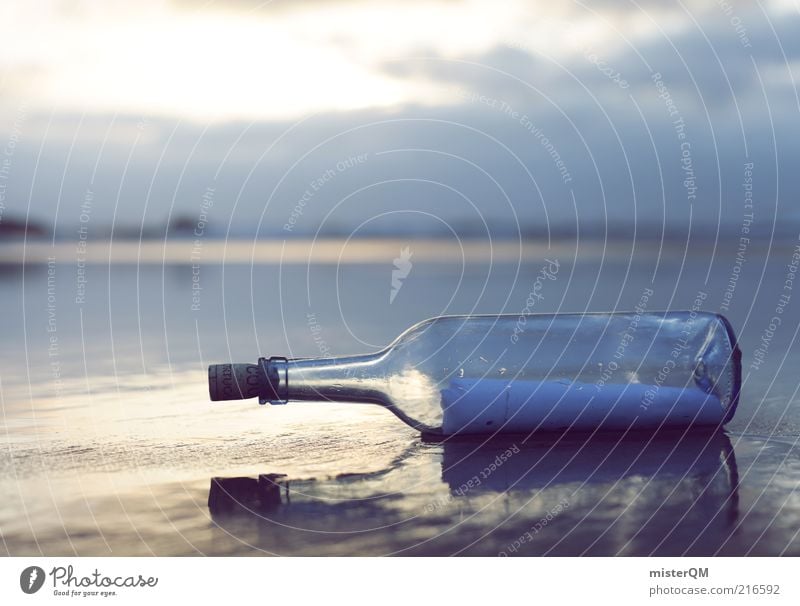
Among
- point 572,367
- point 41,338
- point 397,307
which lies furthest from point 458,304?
point 572,367

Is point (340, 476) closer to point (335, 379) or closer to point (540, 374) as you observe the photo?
point (335, 379)

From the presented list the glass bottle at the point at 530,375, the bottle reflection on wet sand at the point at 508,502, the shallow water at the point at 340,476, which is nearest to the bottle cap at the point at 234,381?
the glass bottle at the point at 530,375

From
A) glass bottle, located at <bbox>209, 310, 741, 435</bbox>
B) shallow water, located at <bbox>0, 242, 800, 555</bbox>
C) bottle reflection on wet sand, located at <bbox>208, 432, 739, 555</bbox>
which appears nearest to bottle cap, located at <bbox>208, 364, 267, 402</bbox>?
glass bottle, located at <bbox>209, 310, 741, 435</bbox>

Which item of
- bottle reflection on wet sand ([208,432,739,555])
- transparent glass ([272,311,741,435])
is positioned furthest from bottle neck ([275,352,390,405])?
bottle reflection on wet sand ([208,432,739,555])

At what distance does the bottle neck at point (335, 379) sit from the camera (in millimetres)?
2213

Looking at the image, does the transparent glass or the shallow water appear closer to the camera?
the shallow water

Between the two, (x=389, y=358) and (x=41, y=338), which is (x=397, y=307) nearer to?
(x=41, y=338)

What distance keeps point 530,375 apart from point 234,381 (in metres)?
0.69

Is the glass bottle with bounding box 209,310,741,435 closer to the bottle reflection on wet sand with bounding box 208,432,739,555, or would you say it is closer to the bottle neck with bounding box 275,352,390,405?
the bottle neck with bounding box 275,352,390,405

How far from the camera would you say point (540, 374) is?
234cm

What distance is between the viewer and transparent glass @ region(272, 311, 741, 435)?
2.22 m

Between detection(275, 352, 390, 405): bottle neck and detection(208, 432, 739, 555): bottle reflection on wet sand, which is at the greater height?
detection(275, 352, 390, 405): bottle neck

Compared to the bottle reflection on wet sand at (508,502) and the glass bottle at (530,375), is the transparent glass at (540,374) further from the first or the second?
the bottle reflection on wet sand at (508,502)

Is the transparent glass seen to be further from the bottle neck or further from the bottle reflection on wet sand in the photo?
the bottle reflection on wet sand
